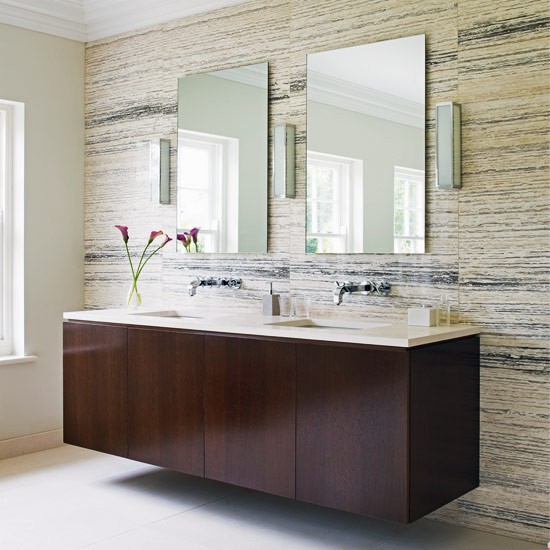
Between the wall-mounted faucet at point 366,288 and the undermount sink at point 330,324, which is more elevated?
the wall-mounted faucet at point 366,288

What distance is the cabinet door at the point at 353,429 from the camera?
2.82 m

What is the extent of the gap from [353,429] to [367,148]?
1338 millimetres

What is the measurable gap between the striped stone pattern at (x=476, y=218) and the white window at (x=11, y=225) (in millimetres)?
1227

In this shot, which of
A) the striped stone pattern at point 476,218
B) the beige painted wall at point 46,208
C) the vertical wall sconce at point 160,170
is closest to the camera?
the striped stone pattern at point 476,218

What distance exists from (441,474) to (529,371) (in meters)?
0.57

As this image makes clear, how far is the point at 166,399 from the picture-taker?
3570mm

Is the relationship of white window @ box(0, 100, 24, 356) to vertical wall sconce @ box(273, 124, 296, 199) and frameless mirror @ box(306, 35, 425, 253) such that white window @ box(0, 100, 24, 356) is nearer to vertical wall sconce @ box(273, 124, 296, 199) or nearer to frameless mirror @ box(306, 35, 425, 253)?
vertical wall sconce @ box(273, 124, 296, 199)

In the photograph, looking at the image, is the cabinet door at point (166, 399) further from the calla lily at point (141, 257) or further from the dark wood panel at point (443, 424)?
the dark wood panel at point (443, 424)

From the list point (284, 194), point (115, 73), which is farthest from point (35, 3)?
point (284, 194)

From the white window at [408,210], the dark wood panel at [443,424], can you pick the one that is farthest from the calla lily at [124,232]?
the dark wood panel at [443,424]

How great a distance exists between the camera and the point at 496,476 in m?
3.24

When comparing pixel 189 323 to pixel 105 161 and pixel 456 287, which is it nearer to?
pixel 456 287

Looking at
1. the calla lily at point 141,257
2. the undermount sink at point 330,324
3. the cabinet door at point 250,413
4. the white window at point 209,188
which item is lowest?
the cabinet door at point 250,413

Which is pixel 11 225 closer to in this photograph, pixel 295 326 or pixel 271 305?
pixel 271 305
